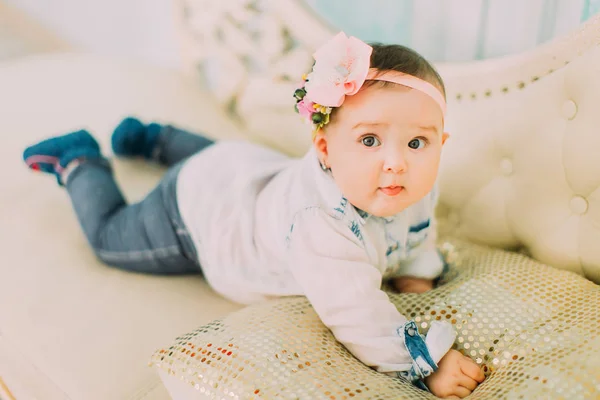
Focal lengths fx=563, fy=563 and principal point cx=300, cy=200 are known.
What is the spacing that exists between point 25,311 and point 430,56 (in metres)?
1.01

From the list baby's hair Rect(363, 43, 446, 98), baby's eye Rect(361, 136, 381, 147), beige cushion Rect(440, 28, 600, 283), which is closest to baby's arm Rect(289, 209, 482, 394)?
baby's eye Rect(361, 136, 381, 147)

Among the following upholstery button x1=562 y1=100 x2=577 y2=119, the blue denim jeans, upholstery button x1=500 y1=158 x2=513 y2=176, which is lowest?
the blue denim jeans

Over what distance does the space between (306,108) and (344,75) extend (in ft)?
0.31

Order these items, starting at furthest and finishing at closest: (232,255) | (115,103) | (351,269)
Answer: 1. (115,103)
2. (232,255)
3. (351,269)

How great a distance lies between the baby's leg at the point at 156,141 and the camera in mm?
1404

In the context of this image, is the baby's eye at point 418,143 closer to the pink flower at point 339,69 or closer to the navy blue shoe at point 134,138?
the pink flower at point 339,69

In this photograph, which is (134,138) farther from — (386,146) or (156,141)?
(386,146)

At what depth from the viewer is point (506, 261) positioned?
1.00 m

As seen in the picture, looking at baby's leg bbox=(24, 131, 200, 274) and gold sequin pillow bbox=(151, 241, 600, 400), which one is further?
baby's leg bbox=(24, 131, 200, 274)

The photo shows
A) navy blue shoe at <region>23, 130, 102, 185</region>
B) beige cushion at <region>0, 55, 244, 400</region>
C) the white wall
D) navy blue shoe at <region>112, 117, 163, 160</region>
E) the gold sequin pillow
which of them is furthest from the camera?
the white wall

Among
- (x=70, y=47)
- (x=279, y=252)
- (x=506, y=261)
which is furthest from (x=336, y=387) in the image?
(x=70, y=47)

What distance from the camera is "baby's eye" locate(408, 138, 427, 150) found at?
2.73 ft

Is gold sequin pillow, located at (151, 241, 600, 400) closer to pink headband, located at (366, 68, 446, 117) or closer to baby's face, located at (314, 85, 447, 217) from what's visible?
baby's face, located at (314, 85, 447, 217)

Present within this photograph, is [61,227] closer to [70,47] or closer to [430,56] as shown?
[430,56]
